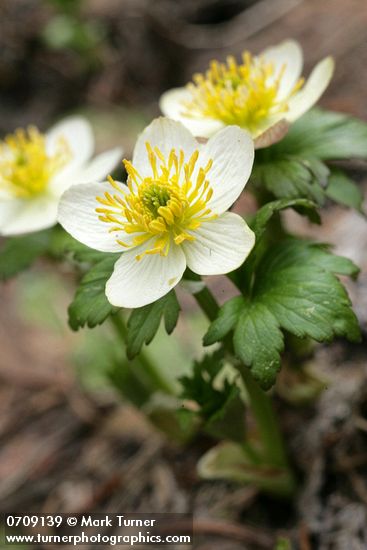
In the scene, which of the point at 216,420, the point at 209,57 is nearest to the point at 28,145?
the point at 216,420

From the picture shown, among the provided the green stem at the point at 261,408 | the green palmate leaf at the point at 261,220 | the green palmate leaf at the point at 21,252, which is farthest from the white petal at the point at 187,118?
the green palmate leaf at the point at 21,252

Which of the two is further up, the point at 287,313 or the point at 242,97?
the point at 242,97

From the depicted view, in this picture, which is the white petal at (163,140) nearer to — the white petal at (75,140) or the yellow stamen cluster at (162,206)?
the yellow stamen cluster at (162,206)

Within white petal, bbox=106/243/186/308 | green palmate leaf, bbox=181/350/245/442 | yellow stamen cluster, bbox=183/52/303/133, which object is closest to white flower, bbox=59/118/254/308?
white petal, bbox=106/243/186/308

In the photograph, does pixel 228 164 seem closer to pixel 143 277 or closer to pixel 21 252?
pixel 143 277

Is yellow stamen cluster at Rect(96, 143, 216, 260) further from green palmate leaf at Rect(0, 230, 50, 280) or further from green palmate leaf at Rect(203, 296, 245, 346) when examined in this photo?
green palmate leaf at Rect(0, 230, 50, 280)

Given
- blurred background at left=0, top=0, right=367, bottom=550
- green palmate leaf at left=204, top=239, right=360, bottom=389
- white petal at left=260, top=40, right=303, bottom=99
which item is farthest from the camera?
blurred background at left=0, top=0, right=367, bottom=550

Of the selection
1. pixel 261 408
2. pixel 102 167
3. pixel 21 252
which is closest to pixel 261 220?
pixel 261 408
